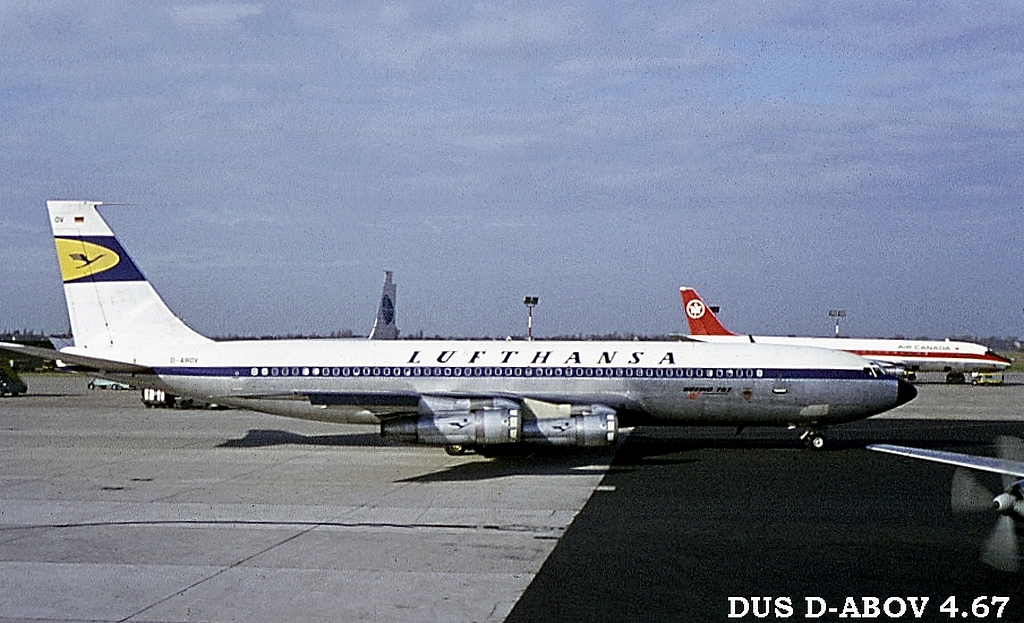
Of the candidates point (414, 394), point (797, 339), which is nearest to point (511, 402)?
point (414, 394)

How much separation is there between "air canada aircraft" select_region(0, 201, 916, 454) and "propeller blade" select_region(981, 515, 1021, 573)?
11388mm

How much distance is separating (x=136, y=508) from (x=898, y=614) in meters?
13.9

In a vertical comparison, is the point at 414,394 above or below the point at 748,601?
above

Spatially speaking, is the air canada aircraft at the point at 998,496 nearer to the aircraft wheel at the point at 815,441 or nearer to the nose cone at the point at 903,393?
the nose cone at the point at 903,393

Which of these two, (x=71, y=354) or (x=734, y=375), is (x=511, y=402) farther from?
(x=71, y=354)

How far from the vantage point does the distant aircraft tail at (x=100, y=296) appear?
2898 centimetres

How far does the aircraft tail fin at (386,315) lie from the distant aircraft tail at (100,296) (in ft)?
80.1

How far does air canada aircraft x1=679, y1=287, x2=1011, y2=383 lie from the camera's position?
7875 cm

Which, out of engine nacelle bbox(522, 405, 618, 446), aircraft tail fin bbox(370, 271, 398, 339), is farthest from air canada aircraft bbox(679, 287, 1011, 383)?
engine nacelle bbox(522, 405, 618, 446)

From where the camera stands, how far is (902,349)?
267 feet

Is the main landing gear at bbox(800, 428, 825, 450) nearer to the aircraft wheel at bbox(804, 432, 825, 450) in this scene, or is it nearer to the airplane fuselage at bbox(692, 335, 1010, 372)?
the aircraft wheel at bbox(804, 432, 825, 450)

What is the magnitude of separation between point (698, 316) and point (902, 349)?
16.8m

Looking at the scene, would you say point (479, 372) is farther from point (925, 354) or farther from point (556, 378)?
point (925, 354)

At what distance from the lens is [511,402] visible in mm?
26406
